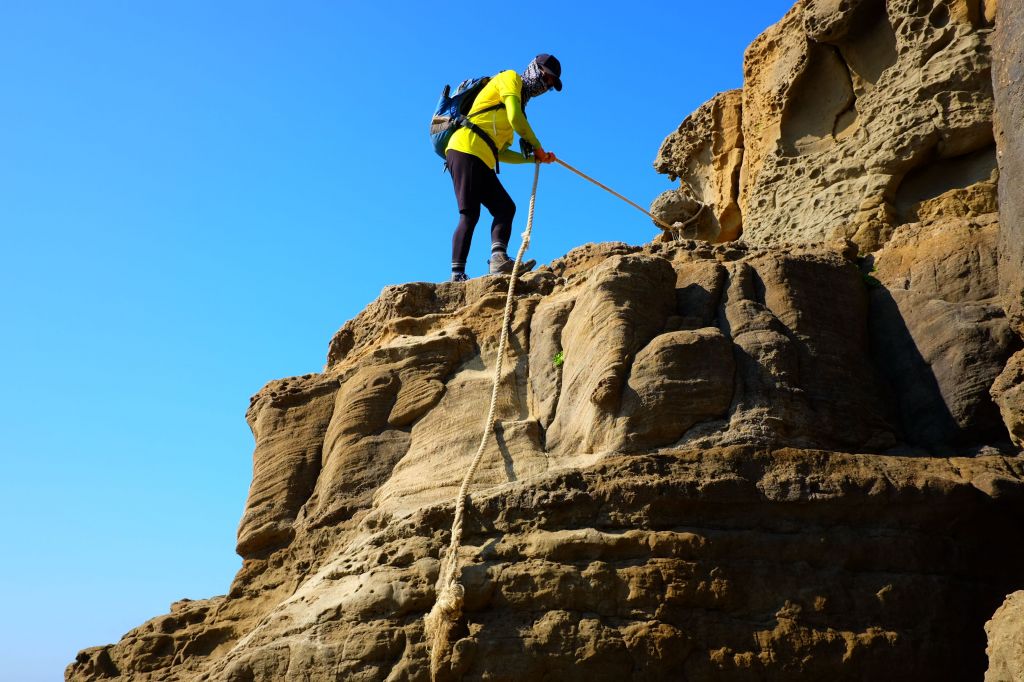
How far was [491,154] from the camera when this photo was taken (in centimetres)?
1338

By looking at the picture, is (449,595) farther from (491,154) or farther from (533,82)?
(533,82)

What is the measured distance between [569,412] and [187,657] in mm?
4198

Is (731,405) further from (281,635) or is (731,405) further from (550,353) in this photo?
(281,635)

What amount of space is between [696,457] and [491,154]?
558cm

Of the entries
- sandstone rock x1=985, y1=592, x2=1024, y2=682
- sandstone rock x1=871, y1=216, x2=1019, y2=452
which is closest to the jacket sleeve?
sandstone rock x1=871, y1=216, x2=1019, y2=452

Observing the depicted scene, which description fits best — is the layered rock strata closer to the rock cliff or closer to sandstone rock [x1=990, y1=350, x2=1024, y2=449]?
the rock cliff

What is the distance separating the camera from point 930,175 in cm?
1277

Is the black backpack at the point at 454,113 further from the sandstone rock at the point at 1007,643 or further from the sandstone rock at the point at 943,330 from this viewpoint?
the sandstone rock at the point at 1007,643

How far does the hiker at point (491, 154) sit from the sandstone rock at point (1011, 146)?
536 centimetres

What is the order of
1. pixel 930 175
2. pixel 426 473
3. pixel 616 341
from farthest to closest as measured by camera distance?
pixel 930 175, pixel 426 473, pixel 616 341

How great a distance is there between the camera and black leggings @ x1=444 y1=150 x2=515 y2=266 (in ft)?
43.0

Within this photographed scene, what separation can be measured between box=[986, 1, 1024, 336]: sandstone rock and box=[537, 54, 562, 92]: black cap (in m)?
5.50

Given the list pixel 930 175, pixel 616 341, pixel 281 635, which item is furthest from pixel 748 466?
pixel 930 175

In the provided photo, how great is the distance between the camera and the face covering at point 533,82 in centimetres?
1370
